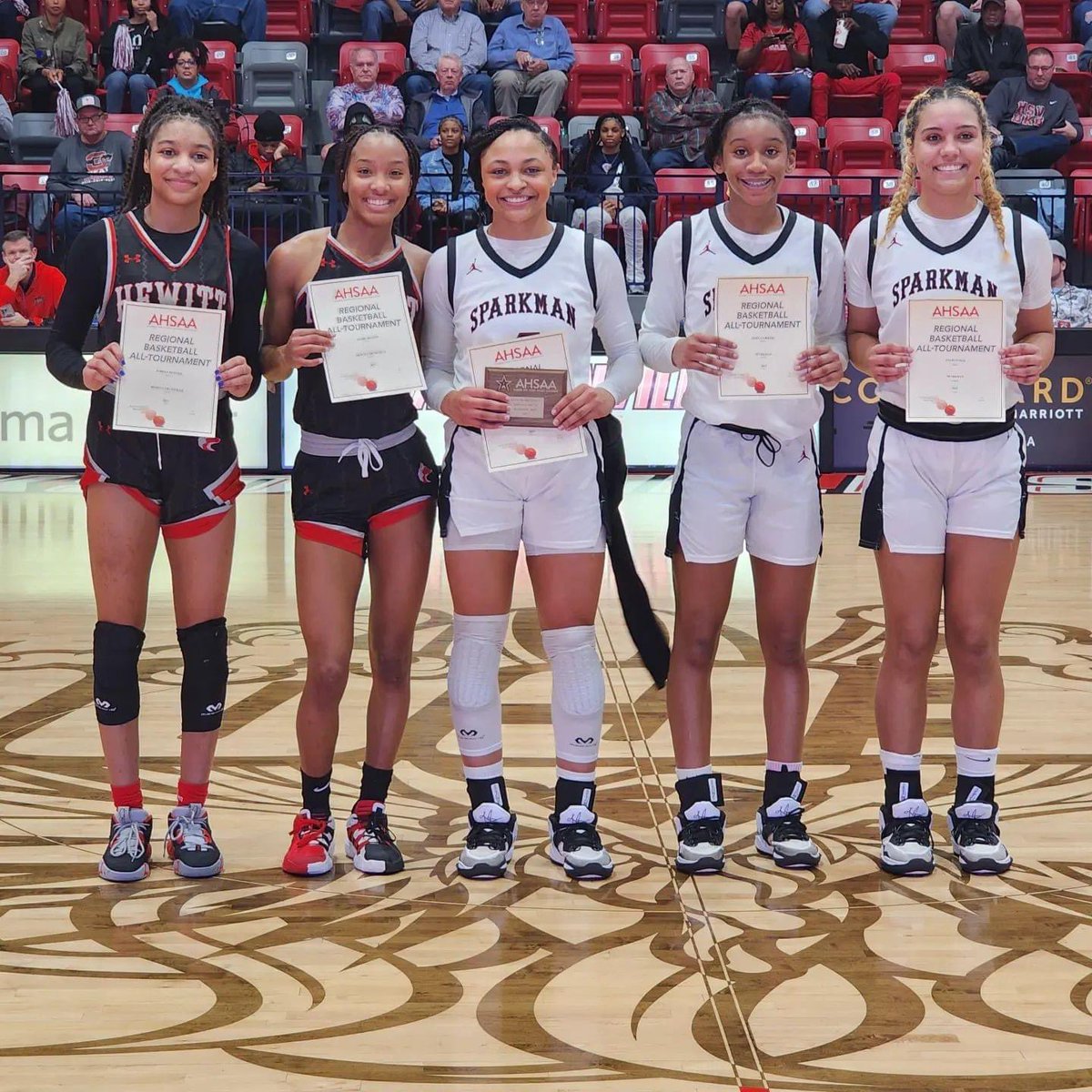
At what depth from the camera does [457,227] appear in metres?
10.8

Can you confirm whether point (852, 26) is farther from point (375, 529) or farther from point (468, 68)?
point (375, 529)

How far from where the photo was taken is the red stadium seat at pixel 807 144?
11258 millimetres

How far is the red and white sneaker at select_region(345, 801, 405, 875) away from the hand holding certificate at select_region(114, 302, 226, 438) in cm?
94

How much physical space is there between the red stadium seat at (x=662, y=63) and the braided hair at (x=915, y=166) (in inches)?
342

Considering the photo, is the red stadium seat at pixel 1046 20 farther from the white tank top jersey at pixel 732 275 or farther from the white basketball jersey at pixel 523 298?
the white basketball jersey at pixel 523 298

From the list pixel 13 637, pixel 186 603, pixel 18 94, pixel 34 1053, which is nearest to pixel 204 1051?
pixel 34 1053

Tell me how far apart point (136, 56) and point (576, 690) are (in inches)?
384

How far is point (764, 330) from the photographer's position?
3.23 metres

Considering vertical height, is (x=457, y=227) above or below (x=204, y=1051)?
above

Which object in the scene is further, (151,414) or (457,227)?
(457,227)

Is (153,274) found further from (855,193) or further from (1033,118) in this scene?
(1033,118)

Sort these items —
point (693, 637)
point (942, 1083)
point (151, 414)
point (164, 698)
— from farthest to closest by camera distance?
point (164, 698)
point (693, 637)
point (151, 414)
point (942, 1083)

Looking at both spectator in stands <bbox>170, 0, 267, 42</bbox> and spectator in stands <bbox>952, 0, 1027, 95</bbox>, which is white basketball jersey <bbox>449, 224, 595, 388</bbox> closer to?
spectator in stands <bbox>952, 0, 1027, 95</bbox>

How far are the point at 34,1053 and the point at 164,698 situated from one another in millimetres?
2595
